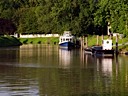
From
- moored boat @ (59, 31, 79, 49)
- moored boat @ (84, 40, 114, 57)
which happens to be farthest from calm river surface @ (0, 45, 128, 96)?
moored boat @ (59, 31, 79, 49)

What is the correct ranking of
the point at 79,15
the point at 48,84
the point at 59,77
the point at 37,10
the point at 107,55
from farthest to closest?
the point at 37,10 → the point at 79,15 → the point at 107,55 → the point at 59,77 → the point at 48,84

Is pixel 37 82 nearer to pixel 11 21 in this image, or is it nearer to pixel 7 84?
pixel 7 84

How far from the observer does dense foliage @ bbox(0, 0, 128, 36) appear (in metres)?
85.6

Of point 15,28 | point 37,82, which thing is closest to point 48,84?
point 37,82

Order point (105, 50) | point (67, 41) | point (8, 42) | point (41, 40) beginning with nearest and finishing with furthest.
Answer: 1. point (105, 50)
2. point (67, 41)
3. point (8, 42)
4. point (41, 40)

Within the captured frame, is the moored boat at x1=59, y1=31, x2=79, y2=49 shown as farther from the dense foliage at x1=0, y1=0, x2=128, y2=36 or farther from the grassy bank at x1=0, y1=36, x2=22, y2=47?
the grassy bank at x1=0, y1=36, x2=22, y2=47

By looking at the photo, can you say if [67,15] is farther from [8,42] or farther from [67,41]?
[67,41]

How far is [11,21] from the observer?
542 ft

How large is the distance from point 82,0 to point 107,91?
318 ft

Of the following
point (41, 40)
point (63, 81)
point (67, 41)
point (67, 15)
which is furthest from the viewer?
point (41, 40)

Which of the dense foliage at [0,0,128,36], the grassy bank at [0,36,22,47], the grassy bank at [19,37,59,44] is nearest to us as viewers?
the dense foliage at [0,0,128,36]

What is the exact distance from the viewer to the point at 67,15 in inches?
5197

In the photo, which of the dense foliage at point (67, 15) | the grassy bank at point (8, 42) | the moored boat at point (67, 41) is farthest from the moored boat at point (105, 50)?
the grassy bank at point (8, 42)

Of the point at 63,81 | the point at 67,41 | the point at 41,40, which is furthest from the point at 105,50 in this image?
the point at 41,40
